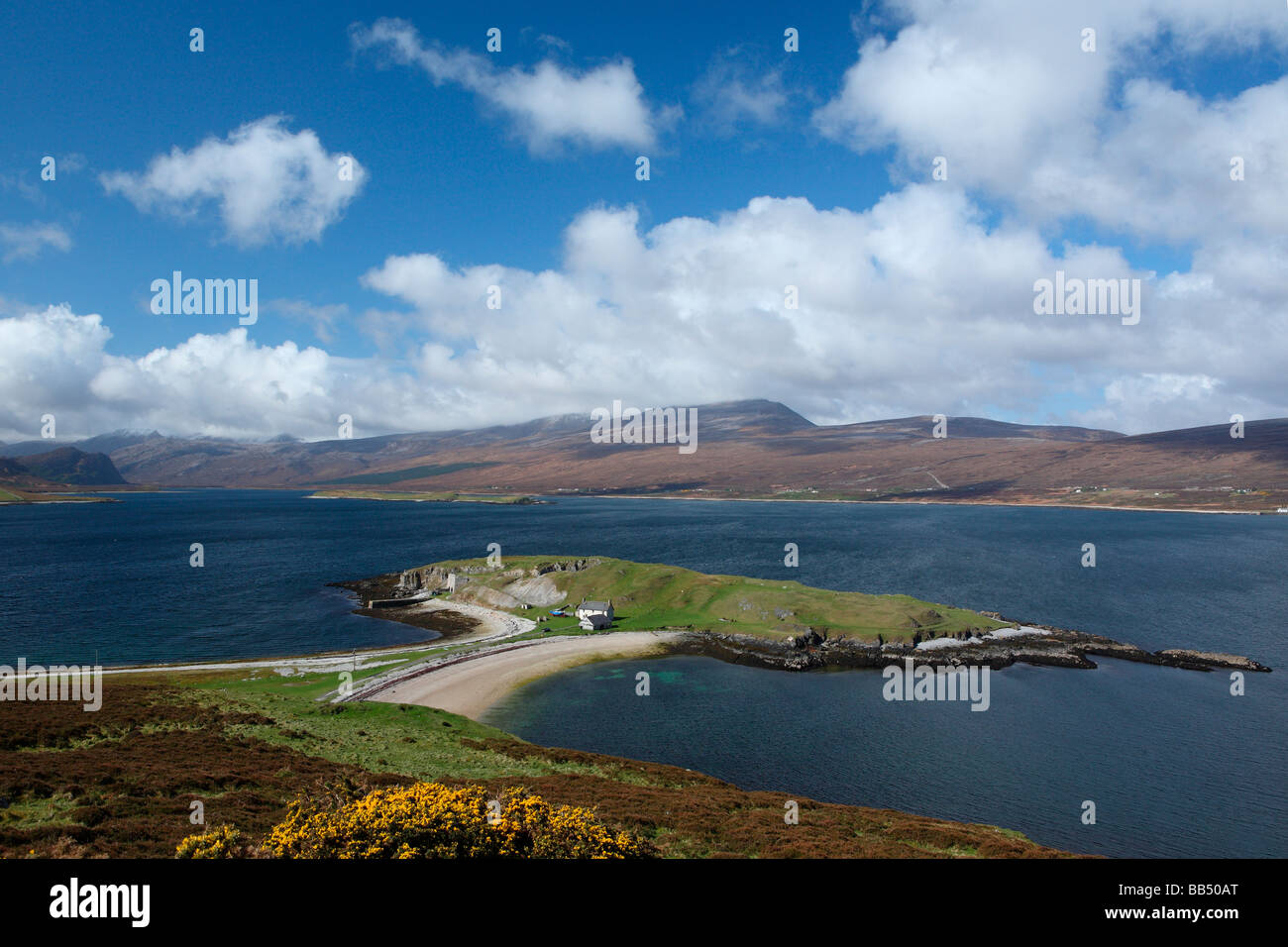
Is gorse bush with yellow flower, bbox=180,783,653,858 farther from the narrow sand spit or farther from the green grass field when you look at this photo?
the green grass field

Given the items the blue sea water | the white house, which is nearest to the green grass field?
the white house

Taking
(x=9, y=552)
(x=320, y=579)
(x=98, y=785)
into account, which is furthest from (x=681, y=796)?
(x=9, y=552)

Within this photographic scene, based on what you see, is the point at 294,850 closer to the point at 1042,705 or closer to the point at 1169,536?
the point at 1042,705

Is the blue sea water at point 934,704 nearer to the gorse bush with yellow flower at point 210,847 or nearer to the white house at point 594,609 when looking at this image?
the white house at point 594,609

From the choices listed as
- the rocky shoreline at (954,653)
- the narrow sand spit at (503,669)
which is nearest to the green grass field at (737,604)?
the rocky shoreline at (954,653)

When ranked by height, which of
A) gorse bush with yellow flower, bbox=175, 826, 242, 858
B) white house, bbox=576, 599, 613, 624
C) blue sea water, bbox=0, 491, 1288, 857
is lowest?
blue sea water, bbox=0, 491, 1288, 857

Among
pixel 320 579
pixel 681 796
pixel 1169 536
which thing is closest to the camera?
pixel 681 796
